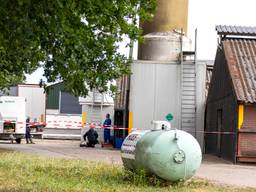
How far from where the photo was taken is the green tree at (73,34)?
8852 mm

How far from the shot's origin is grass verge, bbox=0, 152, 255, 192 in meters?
12.6

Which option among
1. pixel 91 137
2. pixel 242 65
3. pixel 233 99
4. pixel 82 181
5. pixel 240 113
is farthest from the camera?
pixel 91 137

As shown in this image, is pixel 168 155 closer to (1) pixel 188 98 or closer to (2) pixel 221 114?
(2) pixel 221 114

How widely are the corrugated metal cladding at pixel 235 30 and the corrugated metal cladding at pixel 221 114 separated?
800 millimetres

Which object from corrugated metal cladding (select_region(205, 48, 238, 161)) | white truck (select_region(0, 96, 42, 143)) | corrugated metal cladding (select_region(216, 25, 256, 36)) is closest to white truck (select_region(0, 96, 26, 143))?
white truck (select_region(0, 96, 42, 143))

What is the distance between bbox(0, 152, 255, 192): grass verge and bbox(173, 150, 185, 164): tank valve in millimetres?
592

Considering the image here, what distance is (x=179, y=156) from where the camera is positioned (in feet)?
43.7

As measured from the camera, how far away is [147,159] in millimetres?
13367

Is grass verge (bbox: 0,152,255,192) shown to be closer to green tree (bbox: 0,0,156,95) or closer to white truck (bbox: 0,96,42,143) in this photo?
green tree (bbox: 0,0,156,95)

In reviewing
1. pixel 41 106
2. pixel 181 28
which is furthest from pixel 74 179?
pixel 41 106

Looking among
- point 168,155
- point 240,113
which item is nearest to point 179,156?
point 168,155

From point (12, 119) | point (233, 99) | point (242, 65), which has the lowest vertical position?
point (12, 119)

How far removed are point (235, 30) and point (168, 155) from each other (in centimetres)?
1571

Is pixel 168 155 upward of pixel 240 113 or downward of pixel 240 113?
downward
